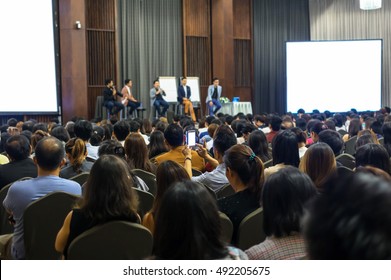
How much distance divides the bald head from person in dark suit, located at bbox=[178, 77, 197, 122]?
Result: 10661 millimetres

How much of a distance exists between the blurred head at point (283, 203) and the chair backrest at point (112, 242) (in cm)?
59

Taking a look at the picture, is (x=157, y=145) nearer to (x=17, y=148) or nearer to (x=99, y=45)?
(x=17, y=148)

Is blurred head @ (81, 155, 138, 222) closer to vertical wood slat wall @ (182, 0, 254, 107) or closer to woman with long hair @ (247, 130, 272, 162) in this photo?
woman with long hair @ (247, 130, 272, 162)

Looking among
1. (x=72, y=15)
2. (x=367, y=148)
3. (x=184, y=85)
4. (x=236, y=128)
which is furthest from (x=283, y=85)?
(x=367, y=148)

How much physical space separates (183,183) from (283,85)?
16.1 m

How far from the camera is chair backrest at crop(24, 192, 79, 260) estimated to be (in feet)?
9.75

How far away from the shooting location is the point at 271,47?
17.4 m

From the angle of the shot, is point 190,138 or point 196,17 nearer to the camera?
point 190,138

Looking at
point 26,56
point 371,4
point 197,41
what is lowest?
point 26,56

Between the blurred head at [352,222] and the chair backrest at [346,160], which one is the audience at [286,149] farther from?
the blurred head at [352,222]

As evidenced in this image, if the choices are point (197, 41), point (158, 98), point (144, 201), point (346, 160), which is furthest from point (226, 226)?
point (197, 41)

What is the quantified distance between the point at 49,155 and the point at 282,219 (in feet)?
6.10

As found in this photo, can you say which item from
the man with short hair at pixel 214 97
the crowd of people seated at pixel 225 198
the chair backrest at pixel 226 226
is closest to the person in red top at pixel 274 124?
the crowd of people seated at pixel 225 198

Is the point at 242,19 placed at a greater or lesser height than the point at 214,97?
greater
